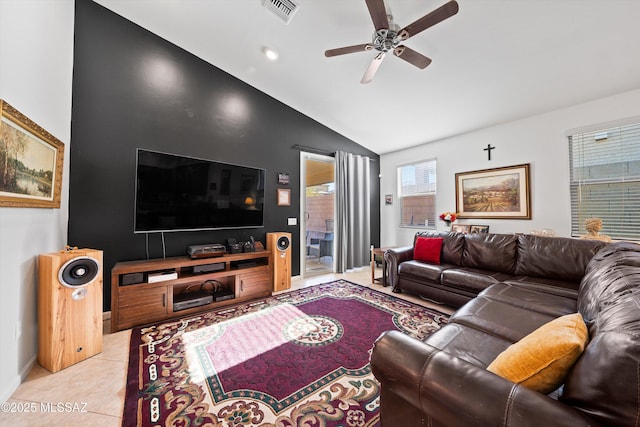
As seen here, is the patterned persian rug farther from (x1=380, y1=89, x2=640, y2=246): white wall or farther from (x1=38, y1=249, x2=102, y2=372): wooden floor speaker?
(x1=380, y1=89, x2=640, y2=246): white wall

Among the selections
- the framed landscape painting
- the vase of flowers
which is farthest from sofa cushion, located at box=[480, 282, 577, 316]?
the vase of flowers

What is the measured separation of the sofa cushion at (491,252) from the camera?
2.82 metres

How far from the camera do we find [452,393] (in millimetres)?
782

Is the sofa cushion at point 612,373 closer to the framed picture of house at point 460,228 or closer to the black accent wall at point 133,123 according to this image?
the framed picture of house at point 460,228

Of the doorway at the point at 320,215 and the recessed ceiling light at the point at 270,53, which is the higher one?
the recessed ceiling light at the point at 270,53

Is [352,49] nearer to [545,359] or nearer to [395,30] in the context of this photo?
[395,30]

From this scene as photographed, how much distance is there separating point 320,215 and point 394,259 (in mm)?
2130

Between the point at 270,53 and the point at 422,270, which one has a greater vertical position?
the point at 270,53

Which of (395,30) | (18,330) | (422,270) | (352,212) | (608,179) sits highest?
(395,30)

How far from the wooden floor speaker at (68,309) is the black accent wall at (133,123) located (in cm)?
83

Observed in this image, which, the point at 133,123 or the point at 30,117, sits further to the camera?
the point at 133,123

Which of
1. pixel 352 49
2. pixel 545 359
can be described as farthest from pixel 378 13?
pixel 545 359

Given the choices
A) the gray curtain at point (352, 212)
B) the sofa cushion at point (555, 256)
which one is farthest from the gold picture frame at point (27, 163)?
the sofa cushion at point (555, 256)

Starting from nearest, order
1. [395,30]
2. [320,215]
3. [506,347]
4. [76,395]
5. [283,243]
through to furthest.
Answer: [506,347] < [76,395] < [395,30] < [283,243] < [320,215]
